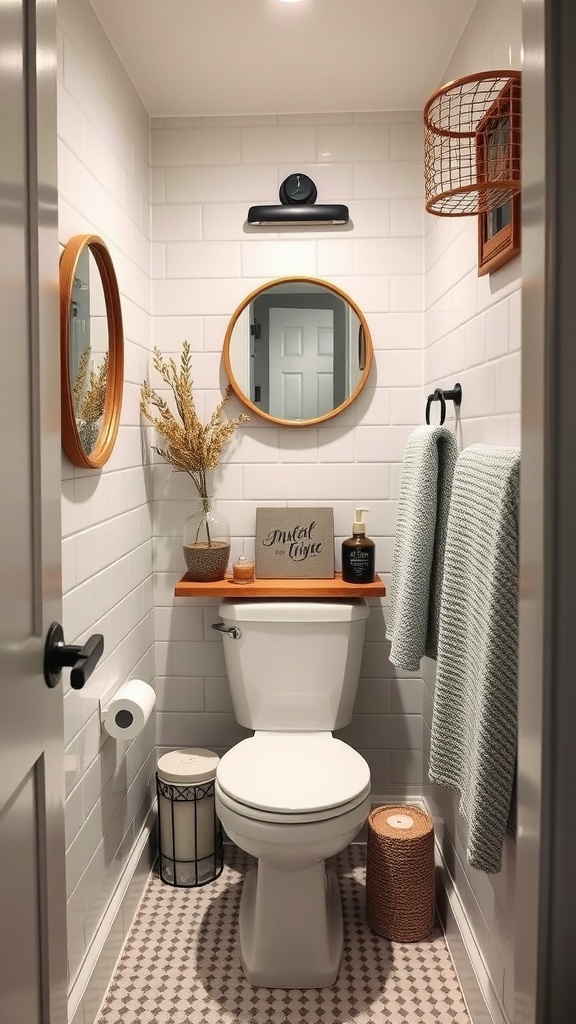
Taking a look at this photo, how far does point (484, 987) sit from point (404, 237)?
6.66 ft

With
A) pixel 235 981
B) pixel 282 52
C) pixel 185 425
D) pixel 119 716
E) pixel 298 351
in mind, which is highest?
pixel 282 52

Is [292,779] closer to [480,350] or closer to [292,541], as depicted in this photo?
[292,541]

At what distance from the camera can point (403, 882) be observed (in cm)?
203

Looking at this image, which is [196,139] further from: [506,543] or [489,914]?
[489,914]

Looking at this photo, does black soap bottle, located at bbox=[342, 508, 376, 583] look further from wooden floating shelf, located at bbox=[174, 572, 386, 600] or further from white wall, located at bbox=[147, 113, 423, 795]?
white wall, located at bbox=[147, 113, 423, 795]

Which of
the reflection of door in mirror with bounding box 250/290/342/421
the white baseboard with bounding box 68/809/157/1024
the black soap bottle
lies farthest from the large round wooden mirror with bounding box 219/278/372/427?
the white baseboard with bounding box 68/809/157/1024

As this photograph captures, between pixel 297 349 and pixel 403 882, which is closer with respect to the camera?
pixel 403 882

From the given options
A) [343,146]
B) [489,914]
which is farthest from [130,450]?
[489,914]

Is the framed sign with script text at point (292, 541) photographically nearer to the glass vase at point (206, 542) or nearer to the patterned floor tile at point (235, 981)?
the glass vase at point (206, 542)

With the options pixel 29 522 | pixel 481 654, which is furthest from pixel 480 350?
pixel 29 522

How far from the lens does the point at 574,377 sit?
0.83 m

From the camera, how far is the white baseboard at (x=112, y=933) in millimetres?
1644

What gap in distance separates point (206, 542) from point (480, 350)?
1067mm

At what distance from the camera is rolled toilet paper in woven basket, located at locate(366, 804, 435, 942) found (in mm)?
2023
